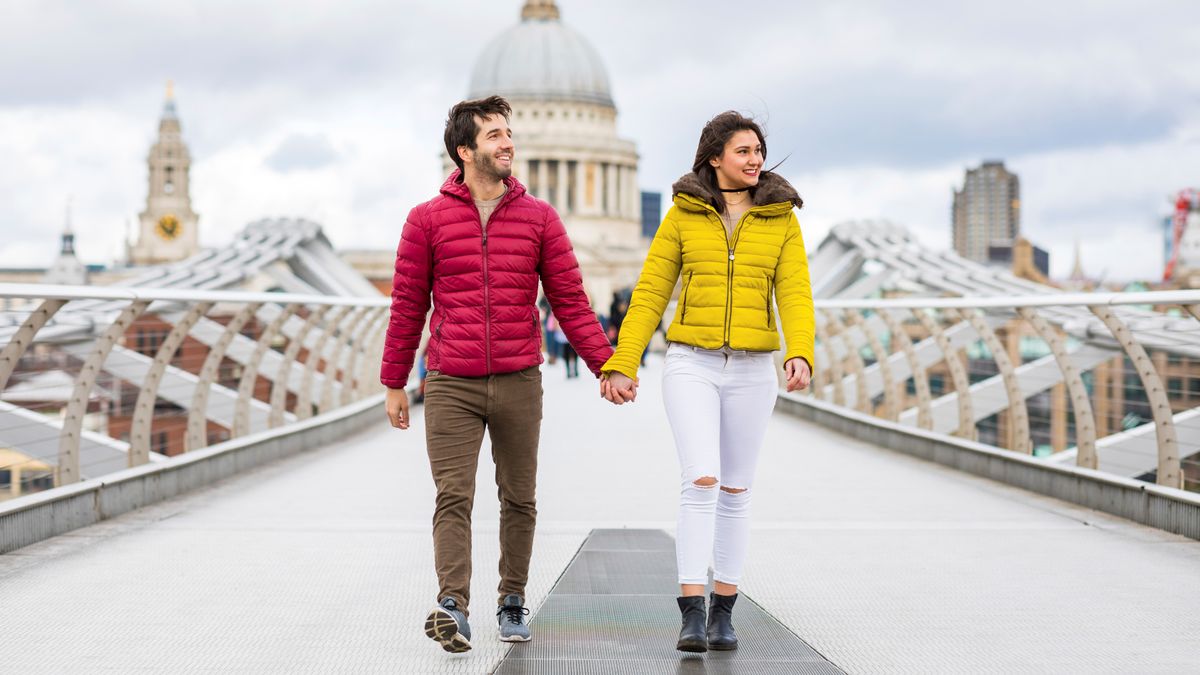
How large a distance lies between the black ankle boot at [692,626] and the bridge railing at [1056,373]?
2.75 meters

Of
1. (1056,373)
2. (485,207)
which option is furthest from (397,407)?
(1056,373)

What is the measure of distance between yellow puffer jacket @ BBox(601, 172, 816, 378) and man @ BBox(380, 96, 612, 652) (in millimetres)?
261

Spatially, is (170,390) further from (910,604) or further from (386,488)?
(910,604)

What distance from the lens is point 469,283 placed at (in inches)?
175

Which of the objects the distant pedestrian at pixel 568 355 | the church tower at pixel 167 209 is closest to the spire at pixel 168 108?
the church tower at pixel 167 209

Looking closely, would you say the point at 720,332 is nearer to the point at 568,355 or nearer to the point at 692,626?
the point at 692,626

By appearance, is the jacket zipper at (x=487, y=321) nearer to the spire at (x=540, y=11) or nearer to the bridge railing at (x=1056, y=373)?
the bridge railing at (x=1056, y=373)

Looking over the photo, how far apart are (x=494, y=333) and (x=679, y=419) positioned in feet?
1.99

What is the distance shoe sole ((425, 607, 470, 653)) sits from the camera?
4258mm

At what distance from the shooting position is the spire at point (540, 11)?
116m

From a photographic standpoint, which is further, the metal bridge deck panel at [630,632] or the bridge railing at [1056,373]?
the bridge railing at [1056,373]

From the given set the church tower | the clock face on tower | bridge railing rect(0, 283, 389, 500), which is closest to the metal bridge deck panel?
bridge railing rect(0, 283, 389, 500)

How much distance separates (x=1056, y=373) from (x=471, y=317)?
18.2ft

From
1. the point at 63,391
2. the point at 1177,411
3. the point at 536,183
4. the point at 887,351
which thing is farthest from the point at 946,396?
the point at 536,183
